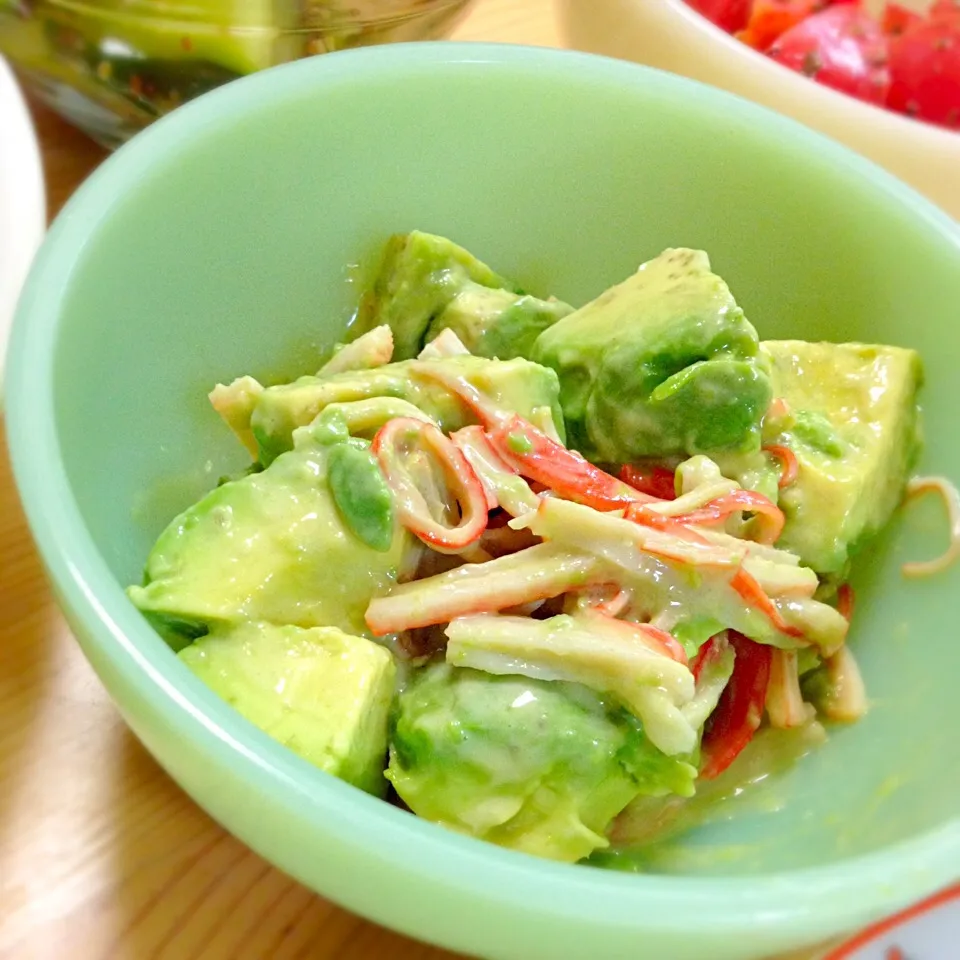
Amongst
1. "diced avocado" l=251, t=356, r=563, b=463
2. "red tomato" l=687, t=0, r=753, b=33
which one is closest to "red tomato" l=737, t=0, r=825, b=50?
"red tomato" l=687, t=0, r=753, b=33

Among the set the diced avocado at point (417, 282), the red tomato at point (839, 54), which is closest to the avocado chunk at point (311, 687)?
the diced avocado at point (417, 282)

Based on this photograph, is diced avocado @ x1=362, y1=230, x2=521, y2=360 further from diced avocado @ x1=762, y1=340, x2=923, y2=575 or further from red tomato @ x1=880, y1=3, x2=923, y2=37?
red tomato @ x1=880, y1=3, x2=923, y2=37

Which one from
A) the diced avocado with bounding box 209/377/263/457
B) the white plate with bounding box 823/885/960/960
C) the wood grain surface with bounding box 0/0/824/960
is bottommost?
the wood grain surface with bounding box 0/0/824/960

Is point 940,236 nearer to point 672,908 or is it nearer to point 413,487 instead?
point 413,487

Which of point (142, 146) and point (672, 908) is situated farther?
point (142, 146)

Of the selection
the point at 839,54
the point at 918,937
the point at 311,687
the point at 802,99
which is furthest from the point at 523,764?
the point at 839,54

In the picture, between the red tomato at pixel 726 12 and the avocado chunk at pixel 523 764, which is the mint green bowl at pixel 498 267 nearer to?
the avocado chunk at pixel 523 764

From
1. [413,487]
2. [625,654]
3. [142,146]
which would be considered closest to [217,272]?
[142,146]

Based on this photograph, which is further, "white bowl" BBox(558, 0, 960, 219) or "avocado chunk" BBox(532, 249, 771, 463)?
"white bowl" BBox(558, 0, 960, 219)
